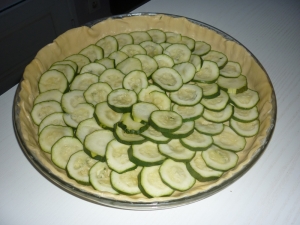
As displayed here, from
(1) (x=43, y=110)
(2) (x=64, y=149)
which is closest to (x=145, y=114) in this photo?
(2) (x=64, y=149)

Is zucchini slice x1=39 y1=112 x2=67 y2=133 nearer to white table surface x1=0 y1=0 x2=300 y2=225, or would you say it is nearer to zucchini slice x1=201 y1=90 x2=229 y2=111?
white table surface x1=0 y1=0 x2=300 y2=225

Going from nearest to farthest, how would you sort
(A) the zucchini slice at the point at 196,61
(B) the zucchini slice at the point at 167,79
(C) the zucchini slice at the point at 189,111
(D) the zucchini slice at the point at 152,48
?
(C) the zucchini slice at the point at 189,111, (B) the zucchini slice at the point at 167,79, (A) the zucchini slice at the point at 196,61, (D) the zucchini slice at the point at 152,48

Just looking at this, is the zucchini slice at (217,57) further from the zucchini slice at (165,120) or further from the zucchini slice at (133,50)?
the zucchini slice at (165,120)

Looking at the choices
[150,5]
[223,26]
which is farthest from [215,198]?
[150,5]

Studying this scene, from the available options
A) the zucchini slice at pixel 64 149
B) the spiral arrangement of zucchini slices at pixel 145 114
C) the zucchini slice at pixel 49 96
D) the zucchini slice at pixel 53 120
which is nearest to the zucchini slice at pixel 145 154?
the spiral arrangement of zucchini slices at pixel 145 114

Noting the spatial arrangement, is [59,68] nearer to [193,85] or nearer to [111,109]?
[111,109]

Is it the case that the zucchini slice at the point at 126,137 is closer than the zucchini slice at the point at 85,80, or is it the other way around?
the zucchini slice at the point at 126,137
